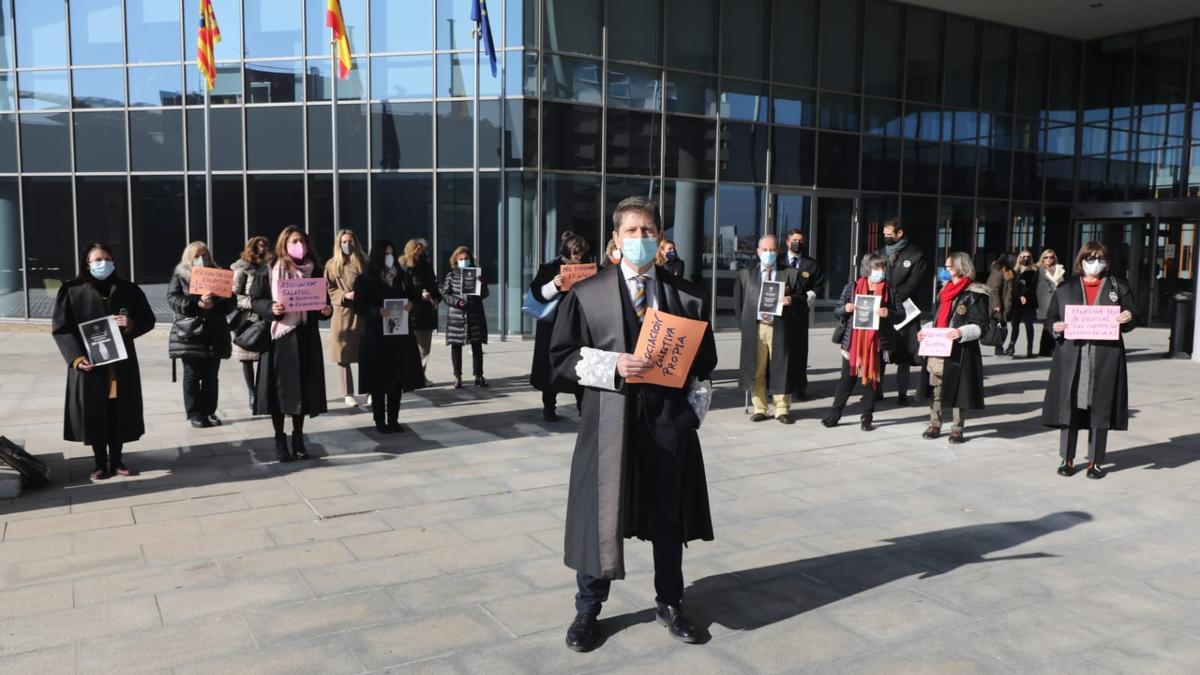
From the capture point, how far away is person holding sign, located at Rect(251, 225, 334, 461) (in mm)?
7113

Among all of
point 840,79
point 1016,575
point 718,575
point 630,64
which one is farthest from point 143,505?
point 840,79

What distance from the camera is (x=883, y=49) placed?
65.6ft

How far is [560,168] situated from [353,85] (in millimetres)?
4236

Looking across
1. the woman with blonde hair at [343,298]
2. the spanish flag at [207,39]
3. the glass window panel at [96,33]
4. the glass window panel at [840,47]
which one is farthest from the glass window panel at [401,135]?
the glass window panel at [840,47]

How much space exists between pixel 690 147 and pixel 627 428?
14590 millimetres

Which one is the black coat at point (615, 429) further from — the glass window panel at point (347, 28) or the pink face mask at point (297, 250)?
the glass window panel at point (347, 28)

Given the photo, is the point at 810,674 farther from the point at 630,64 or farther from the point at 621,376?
the point at 630,64

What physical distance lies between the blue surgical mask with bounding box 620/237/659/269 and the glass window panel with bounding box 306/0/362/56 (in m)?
14.6

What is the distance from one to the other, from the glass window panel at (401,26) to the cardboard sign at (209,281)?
942 centimetres

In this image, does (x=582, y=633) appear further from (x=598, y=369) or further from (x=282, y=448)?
(x=282, y=448)

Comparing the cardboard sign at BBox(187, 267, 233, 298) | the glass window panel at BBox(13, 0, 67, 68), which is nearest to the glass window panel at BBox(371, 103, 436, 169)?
the glass window panel at BBox(13, 0, 67, 68)

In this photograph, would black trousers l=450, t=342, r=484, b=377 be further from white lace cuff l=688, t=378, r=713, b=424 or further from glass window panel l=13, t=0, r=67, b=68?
glass window panel l=13, t=0, r=67, b=68

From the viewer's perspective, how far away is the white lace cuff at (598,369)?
3.73m

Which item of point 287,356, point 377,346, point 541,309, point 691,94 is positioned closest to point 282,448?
point 287,356
